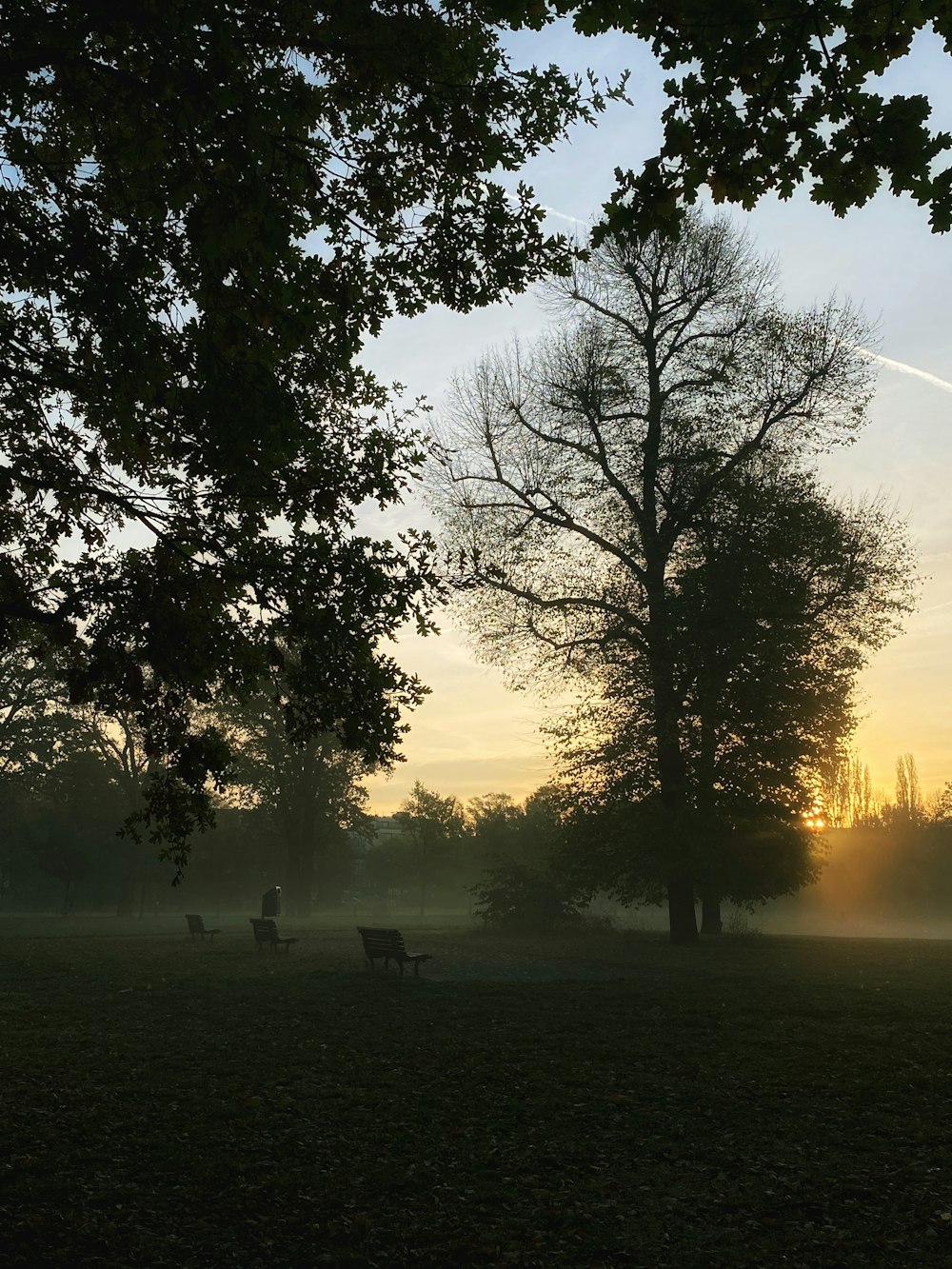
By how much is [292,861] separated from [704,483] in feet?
140

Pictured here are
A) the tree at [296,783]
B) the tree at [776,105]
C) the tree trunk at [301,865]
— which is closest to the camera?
the tree at [776,105]

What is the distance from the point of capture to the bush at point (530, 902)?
114 ft

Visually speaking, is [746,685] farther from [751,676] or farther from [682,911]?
[682,911]

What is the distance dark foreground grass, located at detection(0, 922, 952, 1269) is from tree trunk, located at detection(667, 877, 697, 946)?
10.6m

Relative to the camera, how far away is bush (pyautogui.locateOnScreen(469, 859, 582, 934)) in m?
34.7

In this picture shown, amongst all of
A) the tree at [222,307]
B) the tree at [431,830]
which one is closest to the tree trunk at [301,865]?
the tree at [431,830]

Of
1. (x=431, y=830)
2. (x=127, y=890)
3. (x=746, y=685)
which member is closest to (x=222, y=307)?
(x=746, y=685)

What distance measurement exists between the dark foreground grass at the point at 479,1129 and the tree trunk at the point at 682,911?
1063 centimetres

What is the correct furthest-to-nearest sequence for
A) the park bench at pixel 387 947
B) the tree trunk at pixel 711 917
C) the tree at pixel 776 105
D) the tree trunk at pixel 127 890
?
the tree trunk at pixel 127 890, the tree trunk at pixel 711 917, the park bench at pixel 387 947, the tree at pixel 776 105

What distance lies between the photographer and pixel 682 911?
Result: 2556cm

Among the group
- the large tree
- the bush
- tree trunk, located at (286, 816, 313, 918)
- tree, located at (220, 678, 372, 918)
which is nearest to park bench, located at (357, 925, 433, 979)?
the large tree

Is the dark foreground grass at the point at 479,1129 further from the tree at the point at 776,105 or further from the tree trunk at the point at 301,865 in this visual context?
the tree trunk at the point at 301,865

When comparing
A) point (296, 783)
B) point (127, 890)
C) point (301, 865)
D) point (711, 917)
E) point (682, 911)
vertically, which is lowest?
point (127, 890)

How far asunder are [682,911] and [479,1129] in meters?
19.6
